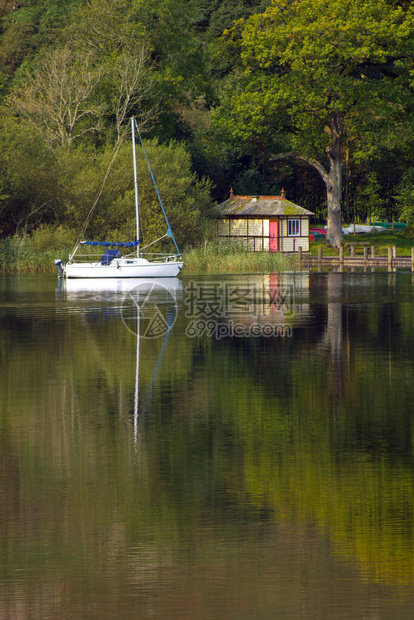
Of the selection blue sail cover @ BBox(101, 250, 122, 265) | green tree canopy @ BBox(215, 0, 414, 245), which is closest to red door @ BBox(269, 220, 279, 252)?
green tree canopy @ BBox(215, 0, 414, 245)

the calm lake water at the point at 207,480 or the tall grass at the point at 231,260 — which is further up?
the tall grass at the point at 231,260

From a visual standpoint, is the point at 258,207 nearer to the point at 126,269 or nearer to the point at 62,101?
the point at 62,101

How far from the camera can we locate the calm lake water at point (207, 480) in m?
8.31

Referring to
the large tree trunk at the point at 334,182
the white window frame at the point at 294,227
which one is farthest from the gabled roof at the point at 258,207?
the large tree trunk at the point at 334,182

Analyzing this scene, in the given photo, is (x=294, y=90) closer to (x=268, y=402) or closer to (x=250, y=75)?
(x=250, y=75)

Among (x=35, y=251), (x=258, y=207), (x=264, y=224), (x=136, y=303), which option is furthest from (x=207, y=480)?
(x=258, y=207)

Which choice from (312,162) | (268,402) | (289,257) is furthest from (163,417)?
(312,162)

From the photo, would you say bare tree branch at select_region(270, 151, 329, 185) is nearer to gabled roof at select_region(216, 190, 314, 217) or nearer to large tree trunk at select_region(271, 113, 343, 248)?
large tree trunk at select_region(271, 113, 343, 248)

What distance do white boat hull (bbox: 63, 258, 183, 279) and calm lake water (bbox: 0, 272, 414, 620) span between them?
34497 millimetres

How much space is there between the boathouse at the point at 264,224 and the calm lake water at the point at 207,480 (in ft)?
188

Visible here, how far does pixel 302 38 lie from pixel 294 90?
4.03 m

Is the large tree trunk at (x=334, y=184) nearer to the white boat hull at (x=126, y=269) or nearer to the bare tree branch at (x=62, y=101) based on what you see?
the bare tree branch at (x=62, y=101)

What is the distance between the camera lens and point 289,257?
75500 mm

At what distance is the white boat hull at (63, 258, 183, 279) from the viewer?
61.8m
